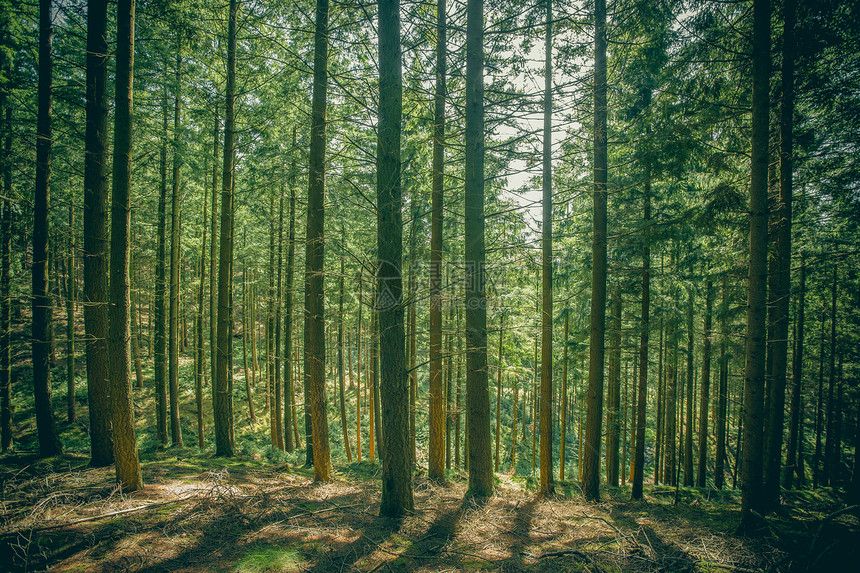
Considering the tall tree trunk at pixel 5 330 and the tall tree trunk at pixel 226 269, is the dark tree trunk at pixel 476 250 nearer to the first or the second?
the tall tree trunk at pixel 226 269

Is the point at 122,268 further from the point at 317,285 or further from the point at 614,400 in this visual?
the point at 614,400

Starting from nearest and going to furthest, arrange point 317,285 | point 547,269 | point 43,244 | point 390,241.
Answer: point 390,241
point 317,285
point 43,244
point 547,269

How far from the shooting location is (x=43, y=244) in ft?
26.1

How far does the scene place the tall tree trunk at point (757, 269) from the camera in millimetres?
5809

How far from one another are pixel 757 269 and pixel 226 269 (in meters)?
12.5

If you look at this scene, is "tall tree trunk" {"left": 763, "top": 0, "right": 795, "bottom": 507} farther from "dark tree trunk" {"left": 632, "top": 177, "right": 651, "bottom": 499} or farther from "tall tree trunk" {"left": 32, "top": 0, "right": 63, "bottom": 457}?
"tall tree trunk" {"left": 32, "top": 0, "right": 63, "bottom": 457}

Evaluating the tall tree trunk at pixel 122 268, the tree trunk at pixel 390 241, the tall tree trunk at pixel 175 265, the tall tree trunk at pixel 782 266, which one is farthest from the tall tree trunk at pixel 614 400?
the tall tree trunk at pixel 175 265

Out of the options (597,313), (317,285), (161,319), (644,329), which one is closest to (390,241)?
(317,285)

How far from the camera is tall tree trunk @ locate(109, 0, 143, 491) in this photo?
208 inches

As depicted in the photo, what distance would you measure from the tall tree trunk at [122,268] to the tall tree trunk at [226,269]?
3.12 meters

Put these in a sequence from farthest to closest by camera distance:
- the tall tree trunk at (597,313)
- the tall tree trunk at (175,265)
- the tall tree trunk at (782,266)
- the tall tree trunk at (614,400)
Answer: the tall tree trunk at (175,265) < the tall tree trunk at (614,400) < the tall tree trunk at (597,313) < the tall tree trunk at (782,266)

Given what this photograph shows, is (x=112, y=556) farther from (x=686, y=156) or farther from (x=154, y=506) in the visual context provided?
(x=686, y=156)

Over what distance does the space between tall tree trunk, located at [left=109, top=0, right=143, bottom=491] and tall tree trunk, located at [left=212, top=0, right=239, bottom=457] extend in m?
3.12

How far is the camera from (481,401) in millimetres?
6539
